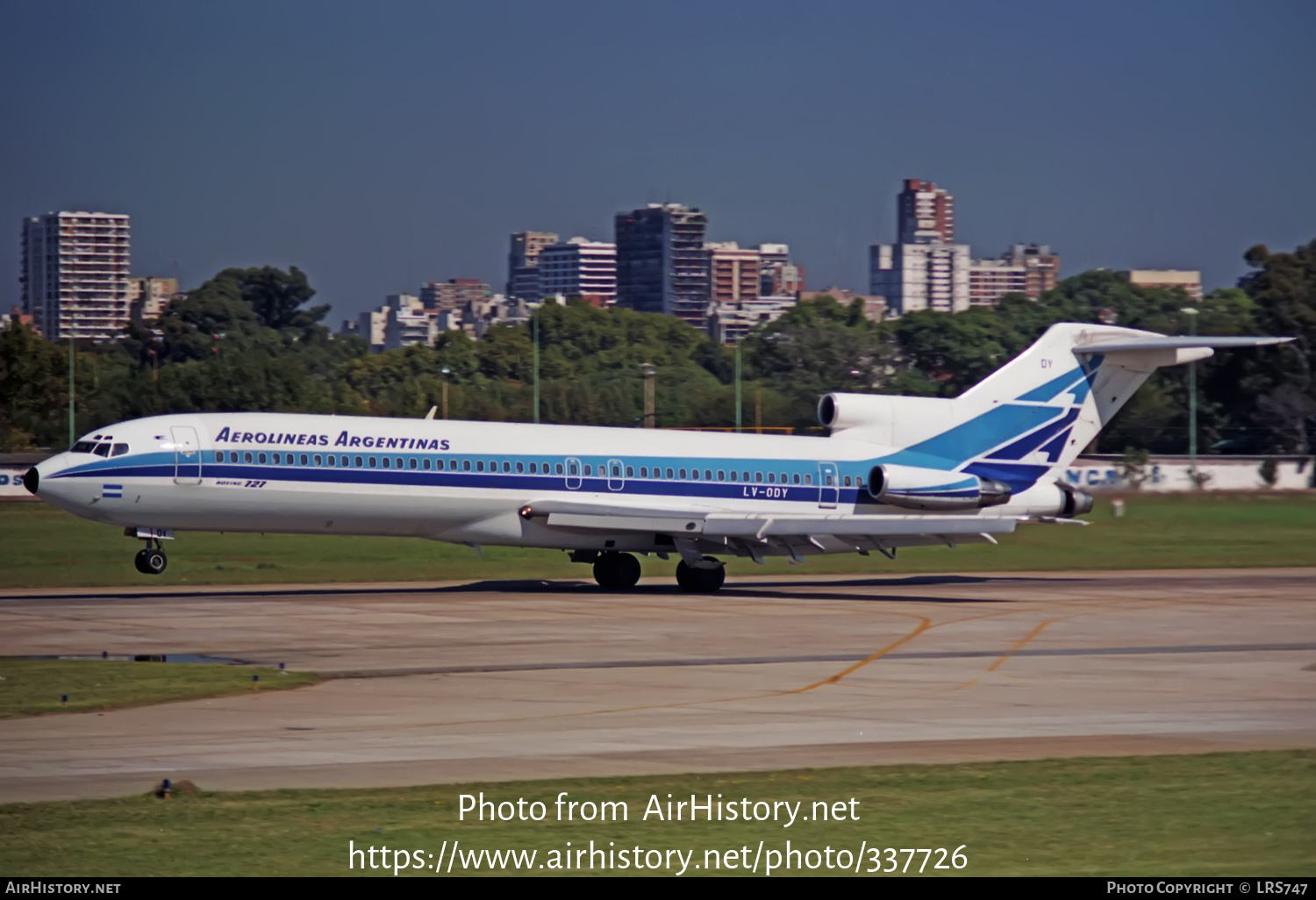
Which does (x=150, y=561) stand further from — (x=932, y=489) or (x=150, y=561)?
(x=932, y=489)

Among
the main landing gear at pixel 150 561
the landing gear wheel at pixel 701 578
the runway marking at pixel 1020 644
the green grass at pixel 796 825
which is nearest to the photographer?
the green grass at pixel 796 825

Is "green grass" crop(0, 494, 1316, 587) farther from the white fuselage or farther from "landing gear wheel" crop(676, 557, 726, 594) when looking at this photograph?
the white fuselage

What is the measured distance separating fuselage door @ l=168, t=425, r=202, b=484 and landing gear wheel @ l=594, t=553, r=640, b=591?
9.49m

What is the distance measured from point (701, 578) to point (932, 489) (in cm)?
629

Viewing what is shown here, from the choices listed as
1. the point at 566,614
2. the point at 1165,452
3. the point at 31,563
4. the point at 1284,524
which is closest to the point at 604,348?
the point at 1165,452

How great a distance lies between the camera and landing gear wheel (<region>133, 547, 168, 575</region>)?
34250 millimetres

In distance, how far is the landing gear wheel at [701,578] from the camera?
3772 centimetres

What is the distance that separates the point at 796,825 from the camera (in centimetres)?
1220

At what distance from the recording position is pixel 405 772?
14.6 meters

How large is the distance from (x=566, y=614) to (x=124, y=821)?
1891 centimetres

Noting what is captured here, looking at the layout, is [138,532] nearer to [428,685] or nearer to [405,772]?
[428,685]

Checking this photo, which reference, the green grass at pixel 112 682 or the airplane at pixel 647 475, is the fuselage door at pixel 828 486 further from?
the green grass at pixel 112 682

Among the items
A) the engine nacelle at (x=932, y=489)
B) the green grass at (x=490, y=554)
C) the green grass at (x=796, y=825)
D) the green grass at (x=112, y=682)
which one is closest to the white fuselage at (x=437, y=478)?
the engine nacelle at (x=932, y=489)

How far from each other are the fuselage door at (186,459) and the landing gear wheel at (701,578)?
10.7 meters
